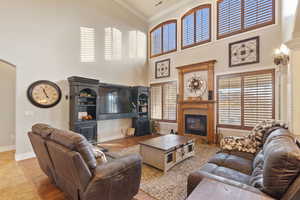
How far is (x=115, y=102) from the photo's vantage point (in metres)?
5.84

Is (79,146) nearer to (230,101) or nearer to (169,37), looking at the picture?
(230,101)

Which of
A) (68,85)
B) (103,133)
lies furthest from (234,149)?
(68,85)

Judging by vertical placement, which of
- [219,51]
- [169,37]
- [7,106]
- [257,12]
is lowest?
[7,106]

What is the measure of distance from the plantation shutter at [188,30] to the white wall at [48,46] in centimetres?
282

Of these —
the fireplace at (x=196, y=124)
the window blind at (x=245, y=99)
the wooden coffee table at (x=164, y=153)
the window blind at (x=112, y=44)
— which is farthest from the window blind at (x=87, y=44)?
the window blind at (x=245, y=99)

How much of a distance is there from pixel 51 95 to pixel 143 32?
481cm

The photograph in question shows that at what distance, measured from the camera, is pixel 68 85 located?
458cm

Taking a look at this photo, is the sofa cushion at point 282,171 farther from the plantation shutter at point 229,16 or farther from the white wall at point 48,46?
the white wall at point 48,46

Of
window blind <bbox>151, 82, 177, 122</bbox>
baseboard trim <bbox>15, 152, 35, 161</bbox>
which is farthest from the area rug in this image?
baseboard trim <bbox>15, 152, 35, 161</bbox>

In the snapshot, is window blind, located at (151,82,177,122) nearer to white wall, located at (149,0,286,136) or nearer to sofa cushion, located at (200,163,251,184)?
white wall, located at (149,0,286,136)

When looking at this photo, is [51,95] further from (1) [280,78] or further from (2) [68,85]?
(1) [280,78]

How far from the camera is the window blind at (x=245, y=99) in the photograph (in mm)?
4168

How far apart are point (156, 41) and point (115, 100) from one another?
3.43 meters

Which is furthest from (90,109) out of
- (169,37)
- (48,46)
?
(169,37)
